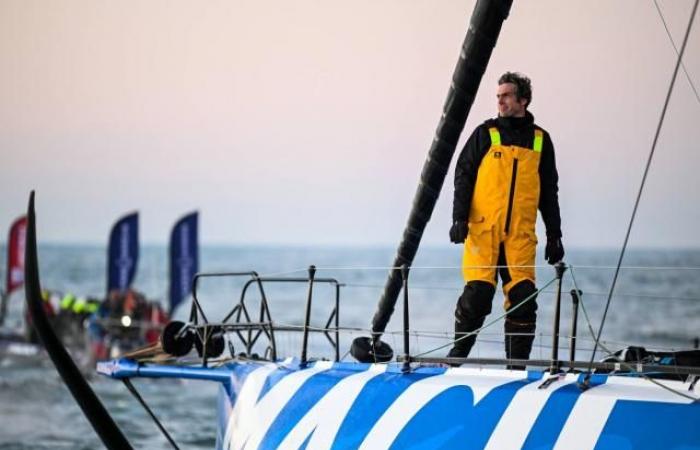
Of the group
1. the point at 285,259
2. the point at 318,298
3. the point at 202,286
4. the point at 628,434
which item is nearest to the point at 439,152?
the point at 628,434

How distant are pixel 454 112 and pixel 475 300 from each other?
3.58 feet

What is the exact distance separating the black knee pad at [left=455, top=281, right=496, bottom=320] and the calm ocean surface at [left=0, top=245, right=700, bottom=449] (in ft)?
0.32

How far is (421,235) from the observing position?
318 inches

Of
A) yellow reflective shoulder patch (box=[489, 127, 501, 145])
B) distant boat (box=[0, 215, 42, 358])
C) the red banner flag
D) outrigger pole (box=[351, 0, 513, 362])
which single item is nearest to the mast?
outrigger pole (box=[351, 0, 513, 362])

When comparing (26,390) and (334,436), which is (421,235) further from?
(26,390)

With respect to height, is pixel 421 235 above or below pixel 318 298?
above

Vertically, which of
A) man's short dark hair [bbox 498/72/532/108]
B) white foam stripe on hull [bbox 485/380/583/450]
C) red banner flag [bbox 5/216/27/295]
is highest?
man's short dark hair [bbox 498/72/532/108]

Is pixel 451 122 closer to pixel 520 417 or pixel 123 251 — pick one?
pixel 520 417

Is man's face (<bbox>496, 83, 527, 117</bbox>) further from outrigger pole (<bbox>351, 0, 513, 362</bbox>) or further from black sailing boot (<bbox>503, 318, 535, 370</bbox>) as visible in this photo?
black sailing boot (<bbox>503, 318, 535, 370</bbox>)

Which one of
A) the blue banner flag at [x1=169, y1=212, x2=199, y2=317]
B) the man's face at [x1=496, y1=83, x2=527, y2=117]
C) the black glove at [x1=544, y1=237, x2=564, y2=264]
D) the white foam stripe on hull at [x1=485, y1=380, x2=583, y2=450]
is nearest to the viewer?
the white foam stripe on hull at [x1=485, y1=380, x2=583, y2=450]

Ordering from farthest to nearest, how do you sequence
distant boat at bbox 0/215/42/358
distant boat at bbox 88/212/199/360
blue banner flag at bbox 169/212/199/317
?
blue banner flag at bbox 169/212/199/317
distant boat at bbox 0/215/42/358
distant boat at bbox 88/212/199/360

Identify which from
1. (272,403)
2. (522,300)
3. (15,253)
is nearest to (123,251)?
(15,253)

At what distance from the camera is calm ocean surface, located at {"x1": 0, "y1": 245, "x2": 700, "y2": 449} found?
15758mm

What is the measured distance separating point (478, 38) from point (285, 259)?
268 feet
